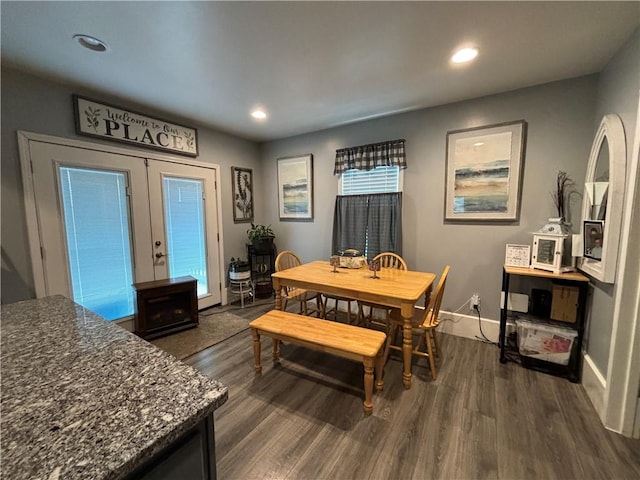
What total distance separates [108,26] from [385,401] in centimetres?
315

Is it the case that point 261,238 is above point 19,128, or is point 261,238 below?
below

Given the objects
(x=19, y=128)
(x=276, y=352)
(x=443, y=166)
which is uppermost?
(x=19, y=128)

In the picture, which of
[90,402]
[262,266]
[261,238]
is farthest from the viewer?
[262,266]

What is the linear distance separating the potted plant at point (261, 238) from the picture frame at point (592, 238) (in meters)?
3.58

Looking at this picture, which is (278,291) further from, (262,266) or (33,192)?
(33,192)

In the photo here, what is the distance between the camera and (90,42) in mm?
1782

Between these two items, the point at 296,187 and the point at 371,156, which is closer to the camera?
the point at 371,156

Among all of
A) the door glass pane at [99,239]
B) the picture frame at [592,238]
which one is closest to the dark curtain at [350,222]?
the picture frame at [592,238]

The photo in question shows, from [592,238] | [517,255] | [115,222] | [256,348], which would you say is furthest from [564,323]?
[115,222]

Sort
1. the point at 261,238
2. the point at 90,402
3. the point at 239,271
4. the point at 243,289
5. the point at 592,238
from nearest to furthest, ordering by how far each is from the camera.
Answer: the point at 90,402 → the point at 592,238 → the point at 239,271 → the point at 243,289 → the point at 261,238

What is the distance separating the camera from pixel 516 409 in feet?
5.96

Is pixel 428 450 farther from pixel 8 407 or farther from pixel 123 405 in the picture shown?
pixel 8 407

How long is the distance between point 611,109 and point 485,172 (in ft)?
3.00

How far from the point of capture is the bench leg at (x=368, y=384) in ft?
5.63
